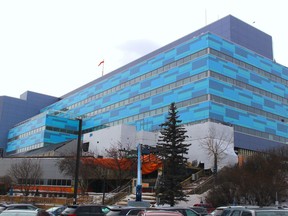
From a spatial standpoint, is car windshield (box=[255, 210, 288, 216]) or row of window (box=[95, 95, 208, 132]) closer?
car windshield (box=[255, 210, 288, 216])

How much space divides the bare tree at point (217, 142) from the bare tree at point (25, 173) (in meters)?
27.7

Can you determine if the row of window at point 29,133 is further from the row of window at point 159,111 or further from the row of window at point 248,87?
the row of window at point 248,87

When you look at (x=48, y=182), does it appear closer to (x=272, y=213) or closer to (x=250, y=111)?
(x=250, y=111)

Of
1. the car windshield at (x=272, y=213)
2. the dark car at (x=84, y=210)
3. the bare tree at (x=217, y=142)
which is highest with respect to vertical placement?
the bare tree at (x=217, y=142)

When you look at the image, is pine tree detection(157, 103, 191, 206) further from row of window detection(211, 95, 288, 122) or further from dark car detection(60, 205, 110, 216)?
row of window detection(211, 95, 288, 122)

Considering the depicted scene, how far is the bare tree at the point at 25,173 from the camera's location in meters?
62.3

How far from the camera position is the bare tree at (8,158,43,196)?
204ft

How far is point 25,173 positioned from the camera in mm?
62531

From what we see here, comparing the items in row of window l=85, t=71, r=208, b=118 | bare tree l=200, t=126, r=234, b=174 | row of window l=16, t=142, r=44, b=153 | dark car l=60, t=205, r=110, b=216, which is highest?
row of window l=85, t=71, r=208, b=118

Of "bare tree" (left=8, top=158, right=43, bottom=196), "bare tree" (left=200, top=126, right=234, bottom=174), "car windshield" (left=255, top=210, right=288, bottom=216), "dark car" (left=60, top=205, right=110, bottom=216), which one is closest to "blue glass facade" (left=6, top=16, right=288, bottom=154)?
"bare tree" (left=200, top=126, right=234, bottom=174)

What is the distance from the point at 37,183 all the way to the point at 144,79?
3102 centimetres

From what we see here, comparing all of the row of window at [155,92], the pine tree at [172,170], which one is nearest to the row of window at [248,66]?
the row of window at [155,92]

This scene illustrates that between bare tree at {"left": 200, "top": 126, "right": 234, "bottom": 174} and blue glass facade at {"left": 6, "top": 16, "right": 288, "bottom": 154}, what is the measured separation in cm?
392

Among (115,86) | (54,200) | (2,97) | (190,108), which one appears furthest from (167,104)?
(2,97)
